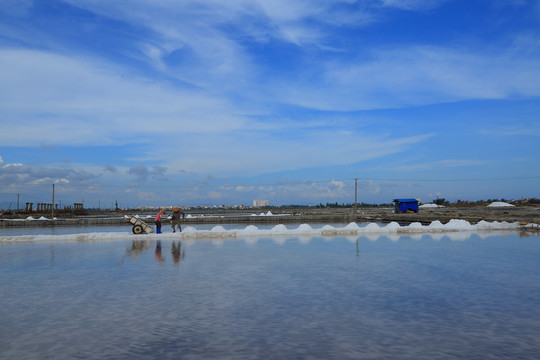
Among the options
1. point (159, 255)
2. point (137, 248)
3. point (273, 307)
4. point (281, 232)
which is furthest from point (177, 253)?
point (281, 232)

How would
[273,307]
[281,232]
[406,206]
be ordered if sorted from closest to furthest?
[273,307] < [281,232] < [406,206]

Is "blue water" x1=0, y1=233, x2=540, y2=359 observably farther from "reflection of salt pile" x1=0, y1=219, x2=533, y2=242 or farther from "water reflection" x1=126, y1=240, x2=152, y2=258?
"reflection of salt pile" x1=0, y1=219, x2=533, y2=242

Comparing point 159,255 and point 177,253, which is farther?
point 177,253

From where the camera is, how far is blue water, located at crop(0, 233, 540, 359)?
4742mm

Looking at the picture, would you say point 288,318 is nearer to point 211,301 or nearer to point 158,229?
point 211,301

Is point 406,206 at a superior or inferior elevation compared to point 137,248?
superior

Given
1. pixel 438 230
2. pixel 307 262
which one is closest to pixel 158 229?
pixel 307 262

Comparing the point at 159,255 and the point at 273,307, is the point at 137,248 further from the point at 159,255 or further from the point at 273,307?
the point at 273,307

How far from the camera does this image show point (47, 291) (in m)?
7.84

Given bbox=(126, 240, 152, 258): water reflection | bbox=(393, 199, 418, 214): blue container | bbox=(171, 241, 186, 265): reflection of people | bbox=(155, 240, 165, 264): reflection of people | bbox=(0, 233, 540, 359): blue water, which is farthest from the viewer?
bbox=(393, 199, 418, 214): blue container

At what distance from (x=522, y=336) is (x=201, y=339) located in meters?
4.05

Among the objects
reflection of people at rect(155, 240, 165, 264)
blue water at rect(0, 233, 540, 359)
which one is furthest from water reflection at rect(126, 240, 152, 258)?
blue water at rect(0, 233, 540, 359)

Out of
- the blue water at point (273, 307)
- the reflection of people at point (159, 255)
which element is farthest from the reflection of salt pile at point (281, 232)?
the blue water at point (273, 307)

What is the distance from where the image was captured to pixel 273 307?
21.4ft
